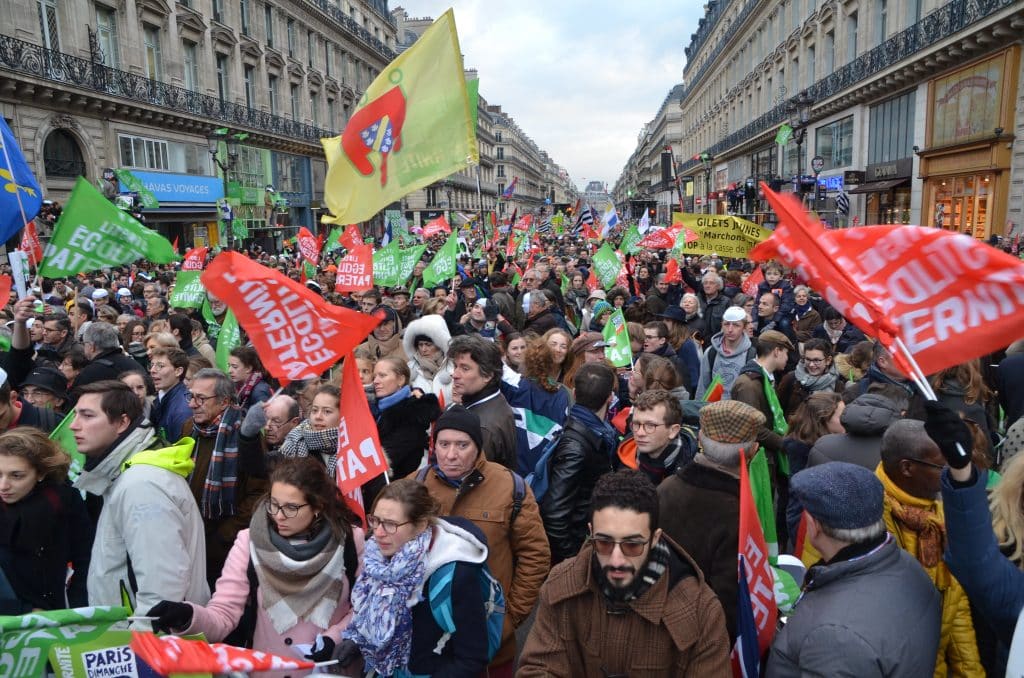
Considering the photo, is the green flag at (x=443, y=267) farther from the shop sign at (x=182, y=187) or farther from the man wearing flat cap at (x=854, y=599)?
the shop sign at (x=182, y=187)

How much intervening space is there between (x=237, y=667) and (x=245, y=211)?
35662 millimetres

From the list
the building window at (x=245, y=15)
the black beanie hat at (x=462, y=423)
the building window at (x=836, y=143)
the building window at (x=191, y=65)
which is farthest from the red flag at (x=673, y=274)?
the building window at (x=245, y=15)

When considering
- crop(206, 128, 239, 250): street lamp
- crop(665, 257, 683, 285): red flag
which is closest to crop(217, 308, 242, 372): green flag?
crop(665, 257, 683, 285): red flag

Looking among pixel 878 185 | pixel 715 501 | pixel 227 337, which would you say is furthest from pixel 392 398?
pixel 878 185

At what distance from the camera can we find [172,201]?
27.6 m

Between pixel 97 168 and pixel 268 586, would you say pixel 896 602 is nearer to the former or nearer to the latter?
pixel 268 586

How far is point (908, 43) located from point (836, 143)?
8522 millimetres

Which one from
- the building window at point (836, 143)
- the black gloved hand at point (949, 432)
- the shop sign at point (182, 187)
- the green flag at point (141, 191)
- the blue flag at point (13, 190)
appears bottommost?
the black gloved hand at point (949, 432)

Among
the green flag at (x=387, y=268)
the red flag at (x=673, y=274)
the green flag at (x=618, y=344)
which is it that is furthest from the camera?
the green flag at (x=387, y=268)

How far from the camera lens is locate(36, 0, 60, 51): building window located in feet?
69.9

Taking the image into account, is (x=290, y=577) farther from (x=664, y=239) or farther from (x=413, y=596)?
(x=664, y=239)

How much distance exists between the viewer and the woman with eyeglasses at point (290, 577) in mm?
2689

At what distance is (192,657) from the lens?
219cm

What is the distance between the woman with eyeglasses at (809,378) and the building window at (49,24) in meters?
24.5
